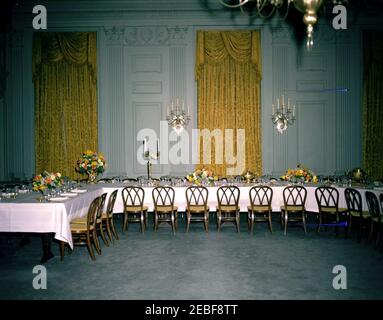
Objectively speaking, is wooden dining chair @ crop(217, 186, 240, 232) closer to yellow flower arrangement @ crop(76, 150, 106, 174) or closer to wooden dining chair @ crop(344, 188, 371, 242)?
wooden dining chair @ crop(344, 188, 371, 242)

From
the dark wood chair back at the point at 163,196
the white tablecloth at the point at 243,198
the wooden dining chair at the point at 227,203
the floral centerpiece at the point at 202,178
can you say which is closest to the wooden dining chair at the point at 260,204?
the white tablecloth at the point at 243,198

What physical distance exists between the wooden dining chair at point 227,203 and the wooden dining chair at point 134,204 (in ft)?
4.25

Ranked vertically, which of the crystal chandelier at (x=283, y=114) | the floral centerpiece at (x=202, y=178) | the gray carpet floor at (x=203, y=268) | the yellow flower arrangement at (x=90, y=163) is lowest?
the gray carpet floor at (x=203, y=268)

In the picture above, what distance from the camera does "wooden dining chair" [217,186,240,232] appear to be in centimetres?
686

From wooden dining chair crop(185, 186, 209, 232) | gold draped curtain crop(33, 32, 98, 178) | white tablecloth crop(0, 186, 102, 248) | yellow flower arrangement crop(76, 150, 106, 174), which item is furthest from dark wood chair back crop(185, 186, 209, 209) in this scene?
gold draped curtain crop(33, 32, 98, 178)

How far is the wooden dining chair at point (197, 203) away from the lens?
6840mm

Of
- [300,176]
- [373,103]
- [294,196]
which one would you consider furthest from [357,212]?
[373,103]

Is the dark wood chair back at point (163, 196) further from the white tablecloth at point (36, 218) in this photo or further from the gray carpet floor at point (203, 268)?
the white tablecloth at point (36, 218)

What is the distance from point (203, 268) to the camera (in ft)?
16.2

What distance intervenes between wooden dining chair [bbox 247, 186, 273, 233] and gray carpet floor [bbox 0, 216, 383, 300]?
10.5 inches

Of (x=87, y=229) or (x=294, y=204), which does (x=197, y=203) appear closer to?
(x=294, y=204)

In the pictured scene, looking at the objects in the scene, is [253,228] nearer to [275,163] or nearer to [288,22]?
[275,163]

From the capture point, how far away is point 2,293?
4.14m

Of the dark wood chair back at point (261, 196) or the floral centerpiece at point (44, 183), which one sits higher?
the floral centerpiece at point (44, 183)
